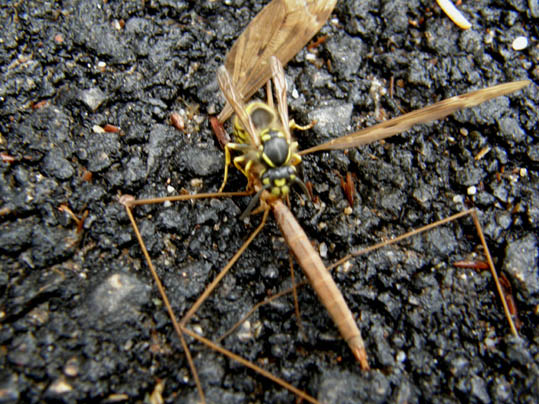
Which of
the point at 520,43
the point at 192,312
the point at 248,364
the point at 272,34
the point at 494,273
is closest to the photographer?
the point at 248,364

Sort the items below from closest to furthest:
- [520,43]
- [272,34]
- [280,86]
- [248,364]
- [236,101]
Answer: [248,364]
[236,101]
[280,86]
[272,34]
[520,43]

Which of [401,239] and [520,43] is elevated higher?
[520,43]

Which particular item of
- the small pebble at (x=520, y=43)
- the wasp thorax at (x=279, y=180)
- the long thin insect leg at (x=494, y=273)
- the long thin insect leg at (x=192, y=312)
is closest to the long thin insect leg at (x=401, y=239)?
the long thin insect leg at (x=494, y=273)

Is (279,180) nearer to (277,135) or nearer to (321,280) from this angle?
(277,135)

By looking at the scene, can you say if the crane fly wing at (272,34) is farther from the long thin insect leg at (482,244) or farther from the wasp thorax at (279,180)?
the long thin insect leg at (482,244)

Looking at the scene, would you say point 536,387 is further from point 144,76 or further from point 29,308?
point 144,76

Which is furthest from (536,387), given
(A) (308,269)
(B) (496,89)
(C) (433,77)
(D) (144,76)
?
(D) (144,76)

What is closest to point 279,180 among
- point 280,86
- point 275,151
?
point 275,151

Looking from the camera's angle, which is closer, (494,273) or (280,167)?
(494,273)
